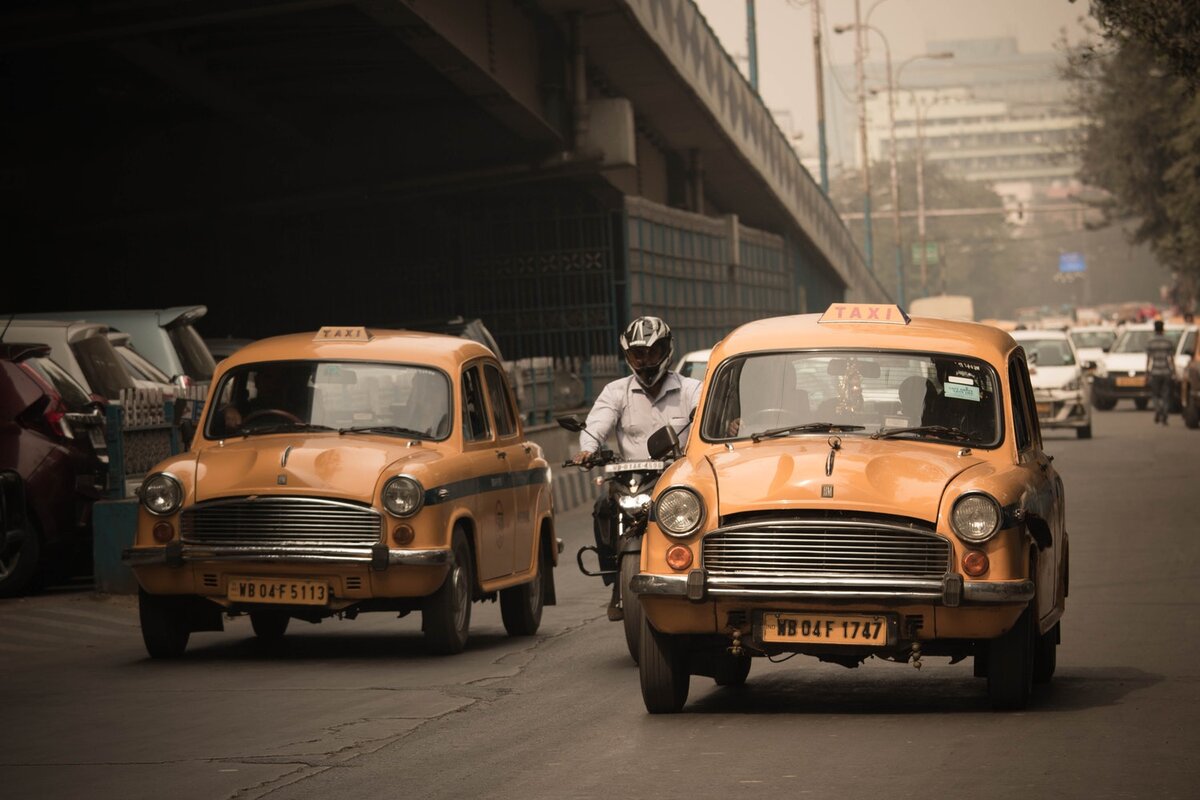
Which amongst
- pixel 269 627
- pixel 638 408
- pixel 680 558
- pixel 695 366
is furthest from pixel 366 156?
pixel 680 558

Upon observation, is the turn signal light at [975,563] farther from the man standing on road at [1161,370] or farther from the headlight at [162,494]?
the man standing on road at [1161,370]

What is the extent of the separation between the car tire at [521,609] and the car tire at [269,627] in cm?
131

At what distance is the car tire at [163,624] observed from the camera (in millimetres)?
11477

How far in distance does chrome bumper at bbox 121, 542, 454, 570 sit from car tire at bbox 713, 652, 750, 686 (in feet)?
5.80

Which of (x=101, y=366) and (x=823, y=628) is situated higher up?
(x=101, y=366)

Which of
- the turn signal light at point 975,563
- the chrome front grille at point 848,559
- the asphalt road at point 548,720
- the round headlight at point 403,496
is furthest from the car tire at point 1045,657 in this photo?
the round headlight at point 403,496

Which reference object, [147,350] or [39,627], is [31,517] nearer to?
[39,627]

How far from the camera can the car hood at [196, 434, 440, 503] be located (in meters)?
11.1

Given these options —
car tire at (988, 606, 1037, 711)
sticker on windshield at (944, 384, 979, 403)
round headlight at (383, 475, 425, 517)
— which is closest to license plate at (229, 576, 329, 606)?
round headlight at (383, 475, 425, 517)

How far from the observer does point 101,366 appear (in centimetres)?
1662

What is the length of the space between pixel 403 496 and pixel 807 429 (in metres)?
2.57

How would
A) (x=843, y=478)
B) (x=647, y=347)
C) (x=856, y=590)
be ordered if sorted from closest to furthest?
1. (x=856, y=590)
2. (x=843, y=478)
3. (x=647, y=347)

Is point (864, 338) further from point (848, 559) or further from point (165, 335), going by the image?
point (165, 335)

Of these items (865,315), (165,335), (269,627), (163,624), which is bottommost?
(269,627)
